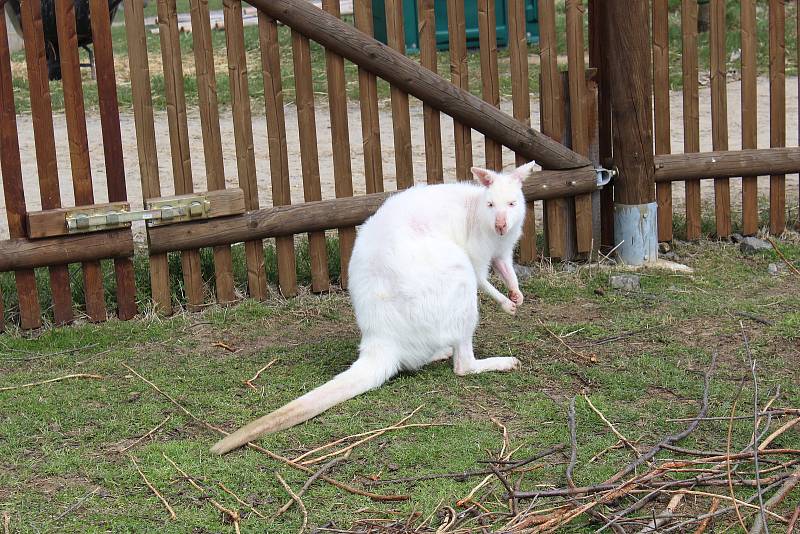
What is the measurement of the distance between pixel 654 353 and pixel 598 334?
0.38m

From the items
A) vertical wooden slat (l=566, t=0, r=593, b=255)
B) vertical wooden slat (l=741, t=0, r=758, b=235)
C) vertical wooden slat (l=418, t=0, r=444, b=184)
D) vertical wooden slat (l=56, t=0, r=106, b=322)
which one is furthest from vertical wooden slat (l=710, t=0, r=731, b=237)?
vertical wooden slat (l=56, t=0, r=106, b=322)

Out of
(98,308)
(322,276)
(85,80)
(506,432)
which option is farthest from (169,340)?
(85,80)

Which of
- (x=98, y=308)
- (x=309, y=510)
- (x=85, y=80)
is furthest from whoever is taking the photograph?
(x=85, y=80)

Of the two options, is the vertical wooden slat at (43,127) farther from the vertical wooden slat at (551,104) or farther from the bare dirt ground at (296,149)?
the vertical wooden slat at (551,104)

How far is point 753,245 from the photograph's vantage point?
6344mm

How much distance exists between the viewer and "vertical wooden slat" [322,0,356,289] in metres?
5.64

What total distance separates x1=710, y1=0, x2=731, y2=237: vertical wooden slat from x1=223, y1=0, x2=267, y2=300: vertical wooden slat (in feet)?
9.44

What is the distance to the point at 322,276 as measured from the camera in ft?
19.0

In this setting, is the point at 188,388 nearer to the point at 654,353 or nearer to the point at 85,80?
the point at 654,353

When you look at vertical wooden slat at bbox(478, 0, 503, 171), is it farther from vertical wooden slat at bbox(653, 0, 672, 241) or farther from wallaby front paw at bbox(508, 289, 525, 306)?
wallaby front paw at bbox(508, 289, 525, 306)

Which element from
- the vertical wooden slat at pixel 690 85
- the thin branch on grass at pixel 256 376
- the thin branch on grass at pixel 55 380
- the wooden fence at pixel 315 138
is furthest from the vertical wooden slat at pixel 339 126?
the vertical wooden slat at pixel 690 85

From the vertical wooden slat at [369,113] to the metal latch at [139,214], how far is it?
953 mm

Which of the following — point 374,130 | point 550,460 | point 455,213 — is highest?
Result: point 374,130

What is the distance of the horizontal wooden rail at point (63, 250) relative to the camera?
5082 mm
